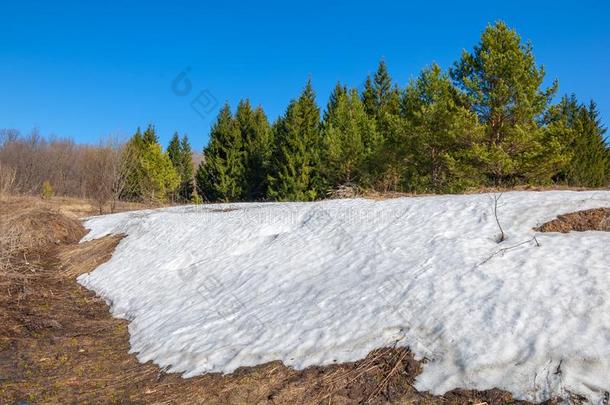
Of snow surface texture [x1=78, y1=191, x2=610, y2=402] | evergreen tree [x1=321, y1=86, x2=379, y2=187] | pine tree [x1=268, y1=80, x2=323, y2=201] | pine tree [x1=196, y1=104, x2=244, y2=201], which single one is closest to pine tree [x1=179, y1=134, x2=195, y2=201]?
pine tree [x1=196, y1=104, x2=244, y2=201]

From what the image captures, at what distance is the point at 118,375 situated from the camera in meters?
4.42

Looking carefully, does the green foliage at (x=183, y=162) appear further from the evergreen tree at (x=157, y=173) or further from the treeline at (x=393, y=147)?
the evergreen tree at (x=157, y=173)

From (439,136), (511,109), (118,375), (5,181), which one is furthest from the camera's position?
(439,136)

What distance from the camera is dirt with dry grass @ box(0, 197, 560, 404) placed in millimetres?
3521

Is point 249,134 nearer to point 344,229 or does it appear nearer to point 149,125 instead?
point 149,125

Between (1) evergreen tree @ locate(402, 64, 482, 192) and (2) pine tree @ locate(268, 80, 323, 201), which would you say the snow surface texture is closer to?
(1) evergreen tree @ locate(402, 64, 482, 192)

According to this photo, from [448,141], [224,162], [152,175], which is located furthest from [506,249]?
[152,175]

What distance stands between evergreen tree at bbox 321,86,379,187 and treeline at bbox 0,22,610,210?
0.26 ft

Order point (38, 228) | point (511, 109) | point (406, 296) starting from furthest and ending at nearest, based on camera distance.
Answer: point (511, 109) < point (38, 228) < point (406, 296)

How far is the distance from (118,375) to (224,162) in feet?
111

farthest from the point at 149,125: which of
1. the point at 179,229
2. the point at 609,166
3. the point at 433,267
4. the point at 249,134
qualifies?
the point at 433,267

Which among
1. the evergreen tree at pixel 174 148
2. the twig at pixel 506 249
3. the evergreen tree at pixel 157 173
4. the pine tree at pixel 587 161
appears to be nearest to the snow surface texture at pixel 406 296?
the twig at pixel 506 249

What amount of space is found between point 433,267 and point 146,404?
3372 mm

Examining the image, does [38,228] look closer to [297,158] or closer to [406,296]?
[406,296]
